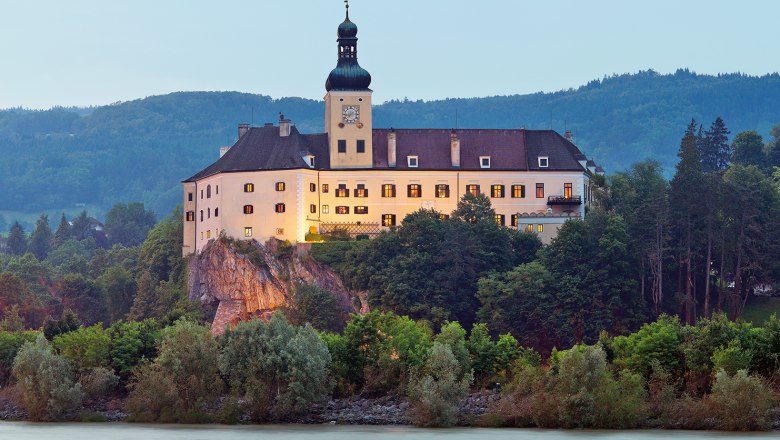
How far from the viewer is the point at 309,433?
74188 millimetres

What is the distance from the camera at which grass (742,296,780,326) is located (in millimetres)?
105500

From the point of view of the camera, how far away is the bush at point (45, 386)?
267ft

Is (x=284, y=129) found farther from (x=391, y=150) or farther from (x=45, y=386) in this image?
(x=45, y=386)

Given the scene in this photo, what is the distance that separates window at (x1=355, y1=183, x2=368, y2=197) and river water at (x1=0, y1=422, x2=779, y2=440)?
123ft

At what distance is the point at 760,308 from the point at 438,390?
3714 centimetres

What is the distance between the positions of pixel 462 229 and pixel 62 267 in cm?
5898

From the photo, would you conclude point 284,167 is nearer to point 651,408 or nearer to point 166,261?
point 166,261

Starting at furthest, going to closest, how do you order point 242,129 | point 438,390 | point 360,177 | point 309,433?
point 242,129
point 360,177
point 438,390
point 309,433

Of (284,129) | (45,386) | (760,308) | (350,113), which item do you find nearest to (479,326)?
(45,386)

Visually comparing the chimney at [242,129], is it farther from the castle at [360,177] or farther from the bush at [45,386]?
the bush at [45,386]

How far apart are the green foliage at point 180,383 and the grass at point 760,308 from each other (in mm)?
38599

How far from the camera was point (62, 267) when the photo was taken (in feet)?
512

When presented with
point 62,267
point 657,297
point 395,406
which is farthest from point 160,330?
point 62,267

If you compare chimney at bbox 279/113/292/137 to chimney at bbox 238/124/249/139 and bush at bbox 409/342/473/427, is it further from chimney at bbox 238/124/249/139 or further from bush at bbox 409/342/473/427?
bush at bbox 409/342/473/427
